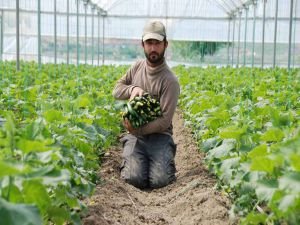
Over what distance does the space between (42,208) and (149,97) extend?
3237 millimetres

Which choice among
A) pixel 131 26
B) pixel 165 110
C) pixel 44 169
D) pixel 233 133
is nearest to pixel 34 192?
pixel 44 169

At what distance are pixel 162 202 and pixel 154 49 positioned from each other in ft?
5.39

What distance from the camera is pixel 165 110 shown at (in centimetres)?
620

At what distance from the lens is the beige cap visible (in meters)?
6.11

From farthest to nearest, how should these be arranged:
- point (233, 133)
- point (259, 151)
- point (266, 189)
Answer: point (233, 133) → point (259, 151) → point (266, 189)

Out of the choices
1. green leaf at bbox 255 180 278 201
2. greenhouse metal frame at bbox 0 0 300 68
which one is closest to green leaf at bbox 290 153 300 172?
green leaf at bbox 255 180 278 201

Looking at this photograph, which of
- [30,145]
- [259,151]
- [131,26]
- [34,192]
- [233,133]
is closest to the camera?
[30,145]

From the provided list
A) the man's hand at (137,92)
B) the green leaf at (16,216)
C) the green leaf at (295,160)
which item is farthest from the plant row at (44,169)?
the green leaf at (295,160)

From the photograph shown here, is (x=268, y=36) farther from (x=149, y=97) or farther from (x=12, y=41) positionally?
(x=149, y=97)

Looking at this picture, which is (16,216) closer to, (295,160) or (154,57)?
(295,160)

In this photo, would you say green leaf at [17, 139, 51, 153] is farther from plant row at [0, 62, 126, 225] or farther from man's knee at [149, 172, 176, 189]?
man's knee at [149, 172, 176, 189]

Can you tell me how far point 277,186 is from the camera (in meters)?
3.01

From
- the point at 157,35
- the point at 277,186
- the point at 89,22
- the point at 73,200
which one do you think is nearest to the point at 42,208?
the point at 73,200

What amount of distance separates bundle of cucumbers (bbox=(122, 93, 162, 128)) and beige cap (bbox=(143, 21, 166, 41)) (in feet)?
1.93
